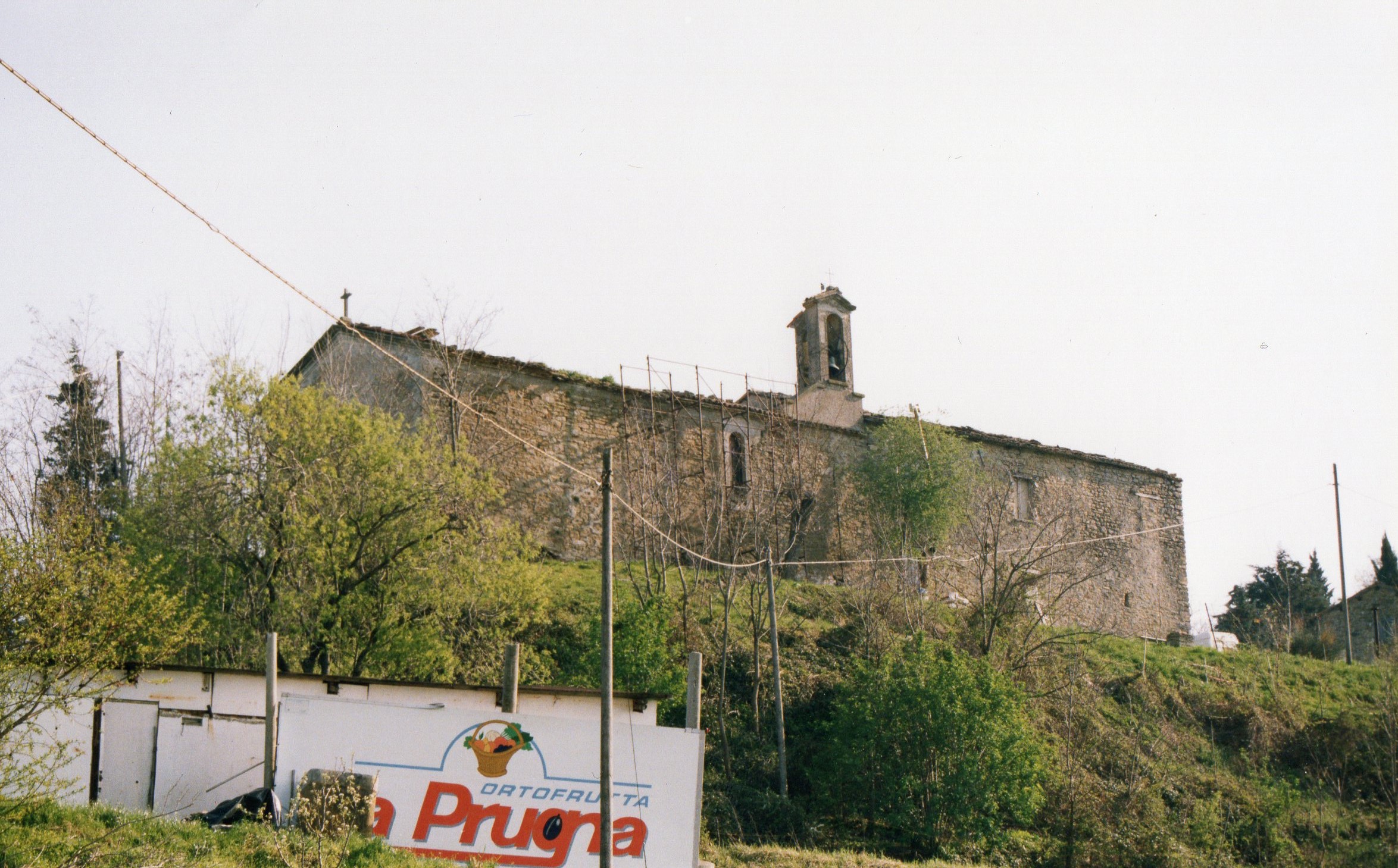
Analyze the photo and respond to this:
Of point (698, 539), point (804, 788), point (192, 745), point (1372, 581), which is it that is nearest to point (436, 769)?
point (192, 745)

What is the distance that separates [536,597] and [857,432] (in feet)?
48.1

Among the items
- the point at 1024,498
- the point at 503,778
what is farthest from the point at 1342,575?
the point at 503,778

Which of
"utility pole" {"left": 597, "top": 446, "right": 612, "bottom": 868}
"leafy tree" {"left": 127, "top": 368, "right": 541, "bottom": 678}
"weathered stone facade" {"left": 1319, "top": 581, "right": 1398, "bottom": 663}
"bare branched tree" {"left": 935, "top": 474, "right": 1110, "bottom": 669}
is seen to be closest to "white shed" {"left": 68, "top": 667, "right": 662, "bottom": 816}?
"utility pole" {"left": 597, "top": 446, "right": 612, "bottom": 868}

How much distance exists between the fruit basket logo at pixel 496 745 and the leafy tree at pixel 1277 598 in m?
38.0

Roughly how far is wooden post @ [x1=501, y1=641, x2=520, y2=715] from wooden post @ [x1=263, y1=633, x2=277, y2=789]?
112 inches

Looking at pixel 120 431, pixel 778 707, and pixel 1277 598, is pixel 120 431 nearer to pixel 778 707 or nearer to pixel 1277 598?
pixel 778 707

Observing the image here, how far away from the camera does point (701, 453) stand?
30141mm

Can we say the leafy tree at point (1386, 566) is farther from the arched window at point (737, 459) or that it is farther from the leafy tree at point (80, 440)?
the leafy tree at point (80, 440)

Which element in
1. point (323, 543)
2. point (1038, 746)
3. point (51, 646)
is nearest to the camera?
point (51, 646)

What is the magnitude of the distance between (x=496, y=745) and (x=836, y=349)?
2150cm

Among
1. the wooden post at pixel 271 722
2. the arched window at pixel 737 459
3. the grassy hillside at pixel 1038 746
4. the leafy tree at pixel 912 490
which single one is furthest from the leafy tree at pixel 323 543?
the leafy tree at pixel 912 490

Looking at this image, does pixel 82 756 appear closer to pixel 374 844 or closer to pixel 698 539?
pixel 374 844

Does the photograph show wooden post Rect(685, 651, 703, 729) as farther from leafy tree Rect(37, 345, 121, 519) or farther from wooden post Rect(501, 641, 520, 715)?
leafy tree Rect(37, 345, 121, 519)

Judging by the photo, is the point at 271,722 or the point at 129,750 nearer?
the point at 271,722
